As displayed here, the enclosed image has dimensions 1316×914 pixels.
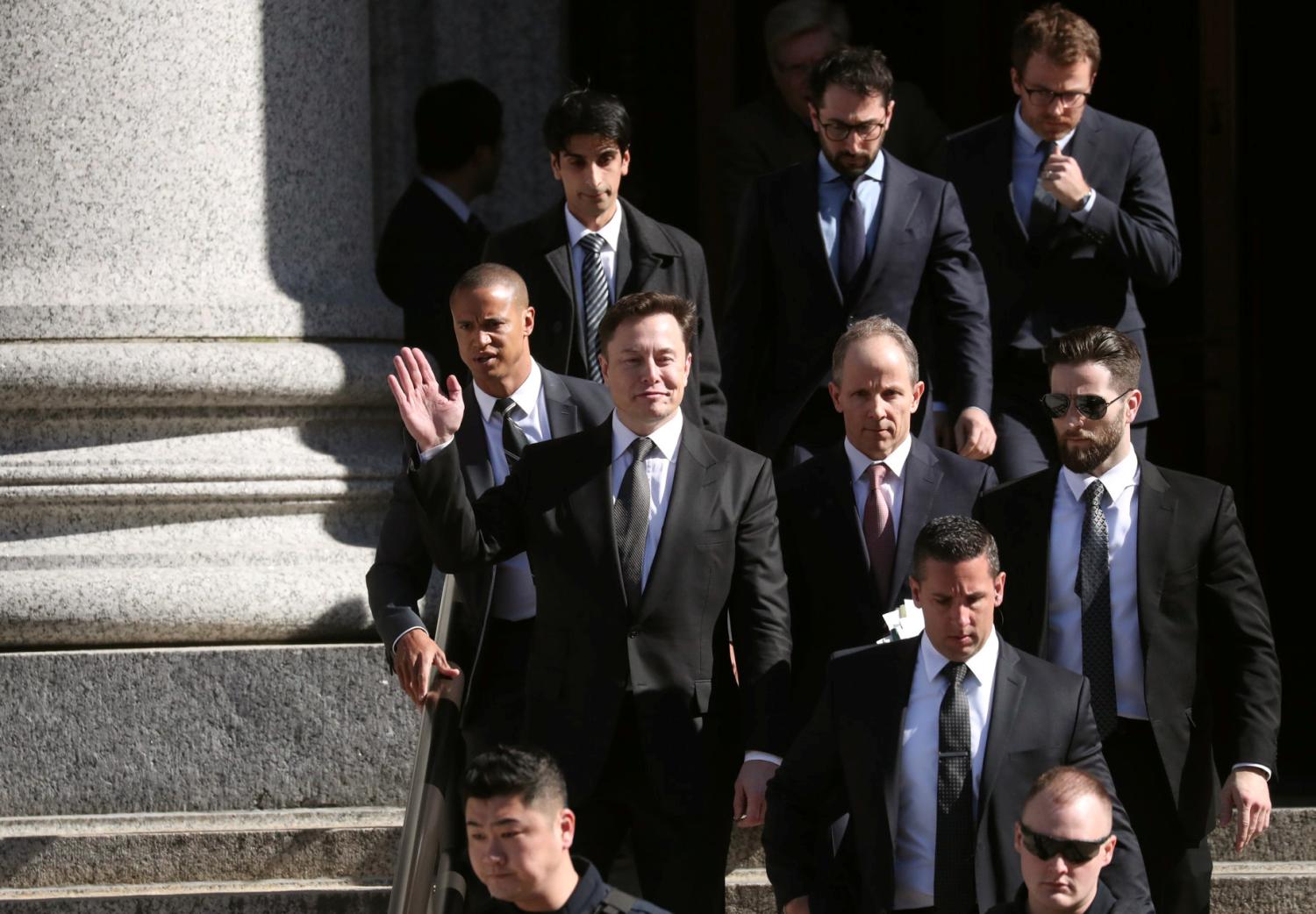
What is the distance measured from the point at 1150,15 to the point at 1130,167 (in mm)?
2422

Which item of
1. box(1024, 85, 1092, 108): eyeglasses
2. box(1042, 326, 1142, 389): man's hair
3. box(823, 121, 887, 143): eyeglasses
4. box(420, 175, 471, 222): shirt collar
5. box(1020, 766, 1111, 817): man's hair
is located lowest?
box(1020, 766, 1111, 817): man's hair

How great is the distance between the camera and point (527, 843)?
396cm

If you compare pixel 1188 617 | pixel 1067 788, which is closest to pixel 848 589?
pixel 1188 617

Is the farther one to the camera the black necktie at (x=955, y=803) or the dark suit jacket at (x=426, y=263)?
the dark suit jacket at (x=426, y=263)

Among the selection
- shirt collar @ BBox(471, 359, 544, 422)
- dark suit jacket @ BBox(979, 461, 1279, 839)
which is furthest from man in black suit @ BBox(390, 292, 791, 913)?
dark suit jacket @ BBox(979, 461, 1279, 839)

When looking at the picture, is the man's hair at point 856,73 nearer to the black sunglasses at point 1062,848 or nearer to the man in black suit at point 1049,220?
the man in black suit at point 1049,220

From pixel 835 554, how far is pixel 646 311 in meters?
0.74

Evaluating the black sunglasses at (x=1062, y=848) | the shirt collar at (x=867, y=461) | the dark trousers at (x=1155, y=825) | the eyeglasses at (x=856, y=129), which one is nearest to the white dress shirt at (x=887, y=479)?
the shirt collar at (x=867, y=461)

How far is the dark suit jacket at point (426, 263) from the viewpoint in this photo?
6.81m

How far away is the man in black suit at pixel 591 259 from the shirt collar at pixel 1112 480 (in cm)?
117

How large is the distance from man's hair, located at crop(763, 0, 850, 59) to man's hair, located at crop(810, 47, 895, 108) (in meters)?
1.21

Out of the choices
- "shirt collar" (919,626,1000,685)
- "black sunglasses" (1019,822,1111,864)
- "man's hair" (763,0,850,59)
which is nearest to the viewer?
"black sunglasses" (1019,822,1111,864)

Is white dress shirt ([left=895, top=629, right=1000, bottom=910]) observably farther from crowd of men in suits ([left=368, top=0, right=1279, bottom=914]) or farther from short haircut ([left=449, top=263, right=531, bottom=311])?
short haircut ([left=449, top=263, right=531, bottom=311])

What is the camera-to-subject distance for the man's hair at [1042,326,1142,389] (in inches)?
195
